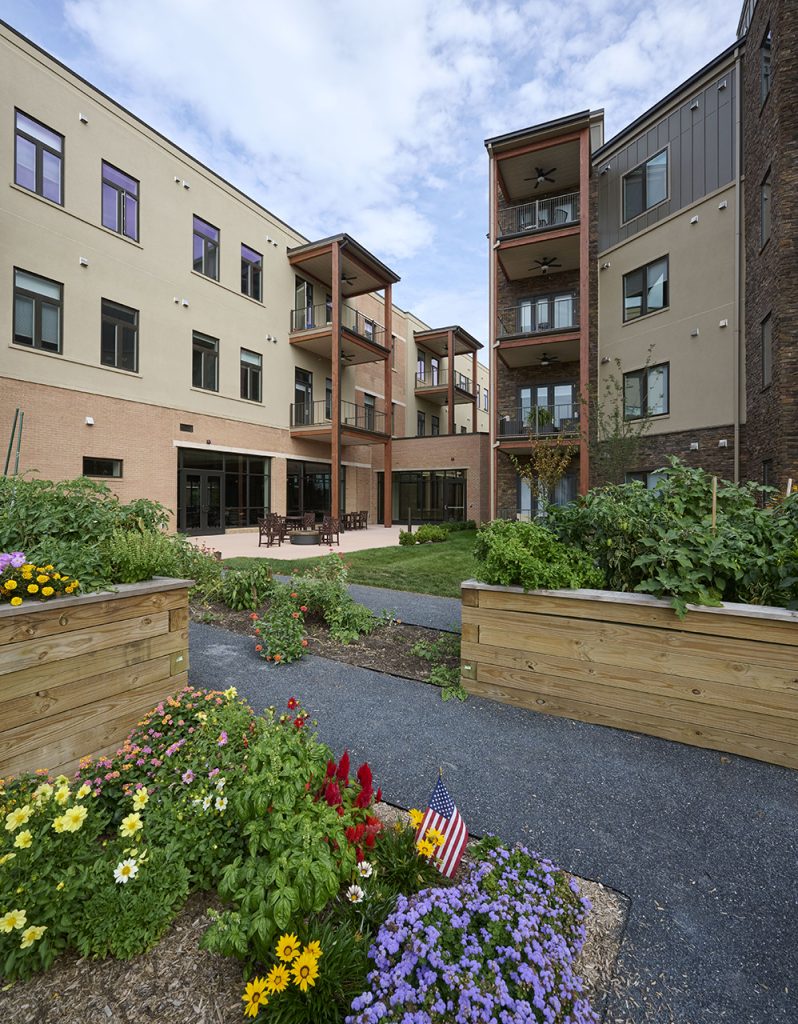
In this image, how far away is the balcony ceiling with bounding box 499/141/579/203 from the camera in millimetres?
15617

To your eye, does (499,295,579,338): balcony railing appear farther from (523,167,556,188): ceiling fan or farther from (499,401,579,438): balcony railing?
(523,167,556,188): ceiling fan

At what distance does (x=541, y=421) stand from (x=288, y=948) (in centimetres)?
1606

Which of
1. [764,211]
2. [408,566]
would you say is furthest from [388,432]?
[764,211]

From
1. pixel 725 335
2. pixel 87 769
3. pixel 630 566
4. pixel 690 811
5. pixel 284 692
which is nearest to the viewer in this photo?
pixel 87 769

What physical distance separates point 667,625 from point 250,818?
102 inches

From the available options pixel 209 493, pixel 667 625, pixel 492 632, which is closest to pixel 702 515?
pixel 667 625

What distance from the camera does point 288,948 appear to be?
4.52 ft

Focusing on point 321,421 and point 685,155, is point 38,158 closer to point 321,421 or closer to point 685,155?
point 321,421

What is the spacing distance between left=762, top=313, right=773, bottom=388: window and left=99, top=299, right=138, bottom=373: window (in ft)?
57.8

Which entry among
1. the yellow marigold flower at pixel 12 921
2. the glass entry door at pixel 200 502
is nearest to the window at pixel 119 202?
the glass entry door at pixel 200 502

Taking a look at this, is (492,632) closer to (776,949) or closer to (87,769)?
Answer: (776,949)

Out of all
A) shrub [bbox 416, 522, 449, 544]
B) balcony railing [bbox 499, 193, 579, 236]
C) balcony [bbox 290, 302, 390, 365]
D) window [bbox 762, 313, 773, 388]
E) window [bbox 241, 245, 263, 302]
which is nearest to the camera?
window [bbox 762, 313, 773, 388]

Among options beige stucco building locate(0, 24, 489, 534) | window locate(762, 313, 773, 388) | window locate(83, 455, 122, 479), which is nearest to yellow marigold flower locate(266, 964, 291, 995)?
window locate(762, 313, 773, 388)

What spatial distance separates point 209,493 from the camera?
17.4 metres
